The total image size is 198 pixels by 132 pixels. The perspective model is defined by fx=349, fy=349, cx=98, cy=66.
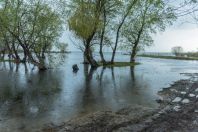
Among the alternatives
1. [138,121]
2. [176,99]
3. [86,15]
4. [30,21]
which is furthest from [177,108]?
[30,21]

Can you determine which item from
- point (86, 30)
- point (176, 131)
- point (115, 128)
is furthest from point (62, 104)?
point (86, 30)

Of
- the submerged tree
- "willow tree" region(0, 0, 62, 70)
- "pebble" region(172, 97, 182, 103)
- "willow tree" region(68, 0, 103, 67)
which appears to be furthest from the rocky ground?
the submerged tree

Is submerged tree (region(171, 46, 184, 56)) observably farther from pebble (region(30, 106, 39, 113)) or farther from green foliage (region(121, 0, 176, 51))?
pebble (region(30, 106, 39, 113))

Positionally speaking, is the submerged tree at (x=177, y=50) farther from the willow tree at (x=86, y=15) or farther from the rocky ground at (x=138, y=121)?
the rocky ground at (x=138, y=121)

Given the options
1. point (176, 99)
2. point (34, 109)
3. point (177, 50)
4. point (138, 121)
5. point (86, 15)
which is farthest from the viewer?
point (177, 50)

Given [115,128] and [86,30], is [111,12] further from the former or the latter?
[115,128]

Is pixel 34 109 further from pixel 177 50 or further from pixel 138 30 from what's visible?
pixel 177 50

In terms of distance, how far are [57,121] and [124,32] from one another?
175 feet

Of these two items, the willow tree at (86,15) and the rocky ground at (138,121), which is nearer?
the rocky ground at (138,121)

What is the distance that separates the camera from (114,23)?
58.1 m

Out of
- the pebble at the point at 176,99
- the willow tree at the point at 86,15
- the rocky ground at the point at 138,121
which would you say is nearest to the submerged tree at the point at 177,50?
the willow tree at the point at 86,15

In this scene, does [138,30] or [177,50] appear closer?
[138,30]

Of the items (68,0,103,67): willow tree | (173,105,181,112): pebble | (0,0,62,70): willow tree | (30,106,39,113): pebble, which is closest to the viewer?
(173,105,181,112): pebble

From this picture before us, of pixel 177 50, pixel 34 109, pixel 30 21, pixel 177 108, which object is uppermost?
pixel 30 21
